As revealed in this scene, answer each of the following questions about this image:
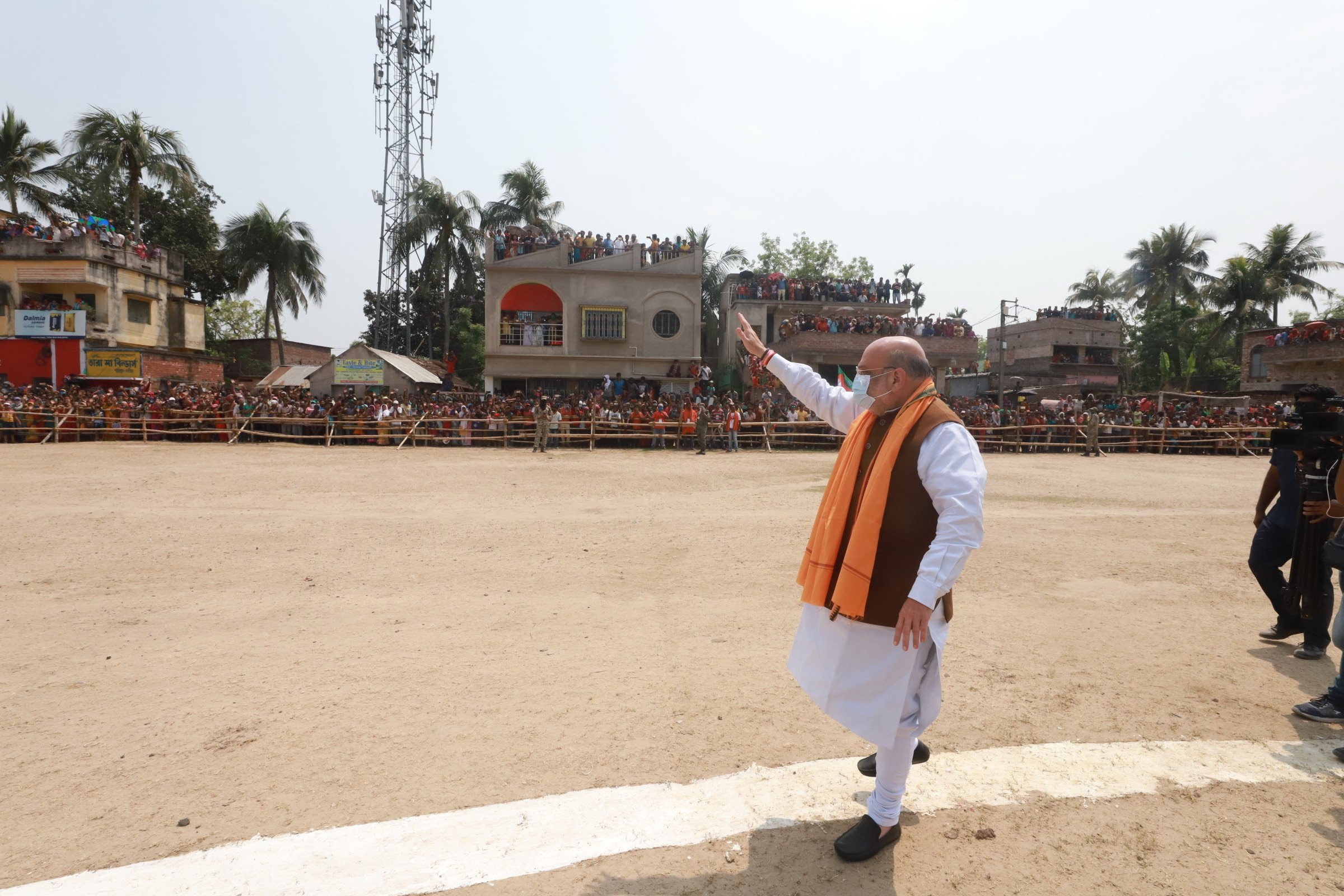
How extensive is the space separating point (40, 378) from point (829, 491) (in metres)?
33.0

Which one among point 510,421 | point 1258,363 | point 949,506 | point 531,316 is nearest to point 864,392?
point 949,506

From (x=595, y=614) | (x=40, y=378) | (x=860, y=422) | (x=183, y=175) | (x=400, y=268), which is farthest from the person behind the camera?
(x=400, y=268)

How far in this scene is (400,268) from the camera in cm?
3297

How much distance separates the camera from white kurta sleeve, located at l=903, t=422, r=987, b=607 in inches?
96.7

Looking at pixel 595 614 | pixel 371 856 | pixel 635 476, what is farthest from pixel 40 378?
pixel 371 856

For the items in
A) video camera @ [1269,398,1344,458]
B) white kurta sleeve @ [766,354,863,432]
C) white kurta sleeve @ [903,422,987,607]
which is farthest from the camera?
video camera @ [1269,398,1344,458]

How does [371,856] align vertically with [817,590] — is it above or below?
below

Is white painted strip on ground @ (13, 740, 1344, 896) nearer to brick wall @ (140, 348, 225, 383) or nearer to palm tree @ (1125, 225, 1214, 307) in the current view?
brick wall @ (140, 348, 225, 383)

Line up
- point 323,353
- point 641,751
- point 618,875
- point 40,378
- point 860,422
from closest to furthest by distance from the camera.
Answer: point 618,875 → point 860,422 → point 641,751 → point 40,378 → point 323,353

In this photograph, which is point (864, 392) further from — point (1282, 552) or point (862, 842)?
point (1282, 552)

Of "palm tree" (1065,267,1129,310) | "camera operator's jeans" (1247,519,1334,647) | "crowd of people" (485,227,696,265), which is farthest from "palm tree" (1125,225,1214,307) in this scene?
"camera operator's jeans" (1247,519,1334,647)

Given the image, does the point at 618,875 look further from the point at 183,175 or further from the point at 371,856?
the point at 183,175

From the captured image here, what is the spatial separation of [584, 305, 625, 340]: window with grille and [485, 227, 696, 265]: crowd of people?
80.0 inches

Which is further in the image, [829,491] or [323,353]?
[323,353]
